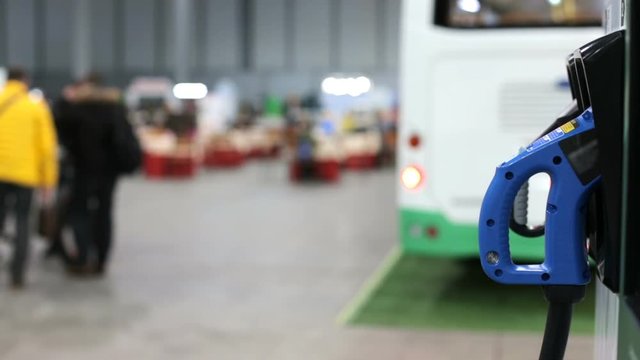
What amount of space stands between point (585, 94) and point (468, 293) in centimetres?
617

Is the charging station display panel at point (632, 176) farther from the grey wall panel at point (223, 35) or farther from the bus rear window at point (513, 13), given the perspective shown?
the grey wall panel at point (223, 35)

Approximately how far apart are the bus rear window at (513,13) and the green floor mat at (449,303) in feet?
6.50

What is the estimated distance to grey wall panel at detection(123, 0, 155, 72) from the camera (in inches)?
1534

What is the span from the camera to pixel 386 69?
37438 millimetres

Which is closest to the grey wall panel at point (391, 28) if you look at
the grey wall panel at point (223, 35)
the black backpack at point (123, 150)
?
the grey wall panel at point (223, 35)

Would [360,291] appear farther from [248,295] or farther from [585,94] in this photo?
[585,94]

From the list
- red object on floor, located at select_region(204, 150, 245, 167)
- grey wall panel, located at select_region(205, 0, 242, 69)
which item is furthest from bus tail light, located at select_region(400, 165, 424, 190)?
grey wall panel, located at select_region(205, 0, 242, 69)

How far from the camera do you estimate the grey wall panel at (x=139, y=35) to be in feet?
128

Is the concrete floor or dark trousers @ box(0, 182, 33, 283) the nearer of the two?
the concrete floor

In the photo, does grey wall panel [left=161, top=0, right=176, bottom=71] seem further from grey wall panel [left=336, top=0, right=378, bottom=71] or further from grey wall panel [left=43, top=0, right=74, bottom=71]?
grey wall panel [left=336, top=0, right=378, bottom=71]

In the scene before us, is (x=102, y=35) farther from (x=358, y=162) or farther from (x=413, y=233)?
(x=413, y=233)

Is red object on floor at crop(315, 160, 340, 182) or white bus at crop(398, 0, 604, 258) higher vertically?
A: white bus at crop(398, 0, 604, 258)

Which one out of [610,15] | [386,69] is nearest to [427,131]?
[610,15]

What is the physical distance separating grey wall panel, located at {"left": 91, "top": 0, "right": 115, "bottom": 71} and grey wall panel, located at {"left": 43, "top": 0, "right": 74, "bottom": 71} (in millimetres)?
971
